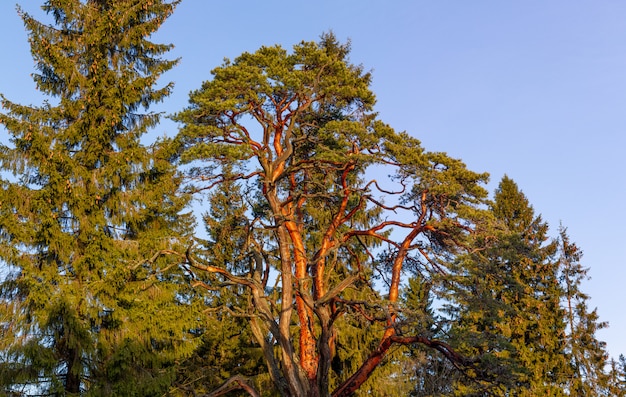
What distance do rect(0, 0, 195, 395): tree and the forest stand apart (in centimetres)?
4

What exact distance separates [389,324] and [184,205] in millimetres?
6420

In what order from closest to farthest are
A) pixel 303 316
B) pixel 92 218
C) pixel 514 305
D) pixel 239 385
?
pixel 92 218 < pixel 239 385 < pixel 303 316 < pixel 514 305

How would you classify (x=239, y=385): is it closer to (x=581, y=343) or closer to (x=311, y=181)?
(x=311, y=181)

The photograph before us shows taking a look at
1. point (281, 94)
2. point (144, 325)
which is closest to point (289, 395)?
point (144, 325)

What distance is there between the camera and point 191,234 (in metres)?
18.4

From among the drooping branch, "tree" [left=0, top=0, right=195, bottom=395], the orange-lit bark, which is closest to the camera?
"tree" [left=0, top=0, right=195, bottom=395]

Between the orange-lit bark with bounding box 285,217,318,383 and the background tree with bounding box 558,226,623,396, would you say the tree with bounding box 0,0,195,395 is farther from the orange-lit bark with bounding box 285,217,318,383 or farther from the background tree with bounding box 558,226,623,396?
the background tree with bounding box 558,226,623,396

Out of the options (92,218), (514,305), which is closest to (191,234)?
(92,218)

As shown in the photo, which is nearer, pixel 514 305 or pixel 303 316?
pixel 303 316

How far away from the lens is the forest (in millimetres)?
14281

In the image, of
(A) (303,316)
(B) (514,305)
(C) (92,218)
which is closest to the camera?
(C) (92,218)

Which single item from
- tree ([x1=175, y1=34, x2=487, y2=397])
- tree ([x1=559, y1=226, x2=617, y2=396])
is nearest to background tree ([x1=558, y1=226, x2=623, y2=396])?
tree ([x1=559, y1=226, x2=617, y2=396])

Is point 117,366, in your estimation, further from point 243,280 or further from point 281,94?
point 281,94

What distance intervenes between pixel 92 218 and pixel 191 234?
3697mm
